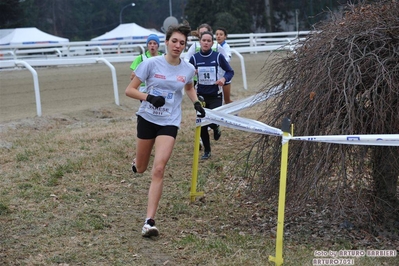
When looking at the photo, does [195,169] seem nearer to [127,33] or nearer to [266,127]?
[266,127]

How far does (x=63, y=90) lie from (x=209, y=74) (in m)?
9.72

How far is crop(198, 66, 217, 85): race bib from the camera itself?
33.2 ft

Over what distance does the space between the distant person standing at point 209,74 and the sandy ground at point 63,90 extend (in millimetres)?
3601

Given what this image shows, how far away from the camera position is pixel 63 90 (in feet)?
62.5

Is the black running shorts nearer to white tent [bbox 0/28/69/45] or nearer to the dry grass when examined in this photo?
the dry grass

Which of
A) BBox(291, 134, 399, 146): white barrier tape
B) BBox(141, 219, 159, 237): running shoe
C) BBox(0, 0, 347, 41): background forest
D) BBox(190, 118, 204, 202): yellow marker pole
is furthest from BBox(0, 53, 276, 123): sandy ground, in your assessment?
BBox(291, 134, 399, 146): white barrier tape

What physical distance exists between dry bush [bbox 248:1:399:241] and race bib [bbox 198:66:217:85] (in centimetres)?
334

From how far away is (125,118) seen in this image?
14.9 m

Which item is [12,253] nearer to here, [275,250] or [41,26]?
[275,250]

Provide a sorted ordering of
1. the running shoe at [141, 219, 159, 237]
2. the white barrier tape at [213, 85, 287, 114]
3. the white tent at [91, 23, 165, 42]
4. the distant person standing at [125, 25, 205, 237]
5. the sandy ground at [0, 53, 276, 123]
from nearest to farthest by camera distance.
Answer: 1. the running shoe at [141, 219, 159, 237]
2. the distant person standing at [125, 25, 205, 237]
3. the white barrier tape at [213, 85, 287, 114]
4. the sandy ground at [0, 53, 276, 123]
5. the white tent at [91, 23, 165, 42]

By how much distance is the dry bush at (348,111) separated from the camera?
6.06 meters

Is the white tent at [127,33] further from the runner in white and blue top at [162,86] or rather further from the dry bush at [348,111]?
the dry bush at [348,111]

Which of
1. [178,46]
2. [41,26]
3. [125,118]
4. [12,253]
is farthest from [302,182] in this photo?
[41,26]

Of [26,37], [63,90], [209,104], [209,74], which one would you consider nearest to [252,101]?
[209,74]
